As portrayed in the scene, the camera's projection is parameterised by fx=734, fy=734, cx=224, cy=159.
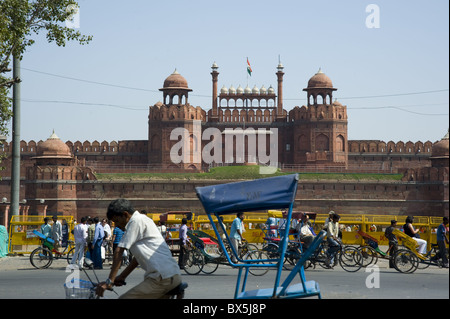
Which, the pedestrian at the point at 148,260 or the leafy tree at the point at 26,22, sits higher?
the leafy tree at the point at 26,22

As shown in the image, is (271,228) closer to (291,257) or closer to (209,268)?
(209,268)

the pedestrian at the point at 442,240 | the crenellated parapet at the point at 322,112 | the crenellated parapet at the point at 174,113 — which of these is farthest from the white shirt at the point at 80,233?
the crenellated parapet at the point at 322,112

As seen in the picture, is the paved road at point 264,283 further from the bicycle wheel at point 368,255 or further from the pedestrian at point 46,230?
the pedestrian at point 46,230

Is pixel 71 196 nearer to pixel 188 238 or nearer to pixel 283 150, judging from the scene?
pixel 283 150

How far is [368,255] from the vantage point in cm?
1312

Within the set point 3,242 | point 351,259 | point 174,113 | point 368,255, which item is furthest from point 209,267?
point 174,113

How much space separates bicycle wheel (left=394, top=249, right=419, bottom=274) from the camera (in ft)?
38.1

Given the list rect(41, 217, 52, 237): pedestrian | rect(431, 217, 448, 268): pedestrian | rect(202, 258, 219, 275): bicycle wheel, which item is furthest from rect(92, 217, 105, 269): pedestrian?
rect(431, 217, 448, 268): pedestrian

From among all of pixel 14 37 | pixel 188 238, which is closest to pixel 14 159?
pixel 14 37

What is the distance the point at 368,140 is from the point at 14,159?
38325mm

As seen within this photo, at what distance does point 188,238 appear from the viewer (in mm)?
13203

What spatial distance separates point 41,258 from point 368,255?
5.92 meters

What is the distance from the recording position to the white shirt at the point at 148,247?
5211 mm

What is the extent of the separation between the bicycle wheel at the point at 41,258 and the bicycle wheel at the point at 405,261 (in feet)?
20.3
